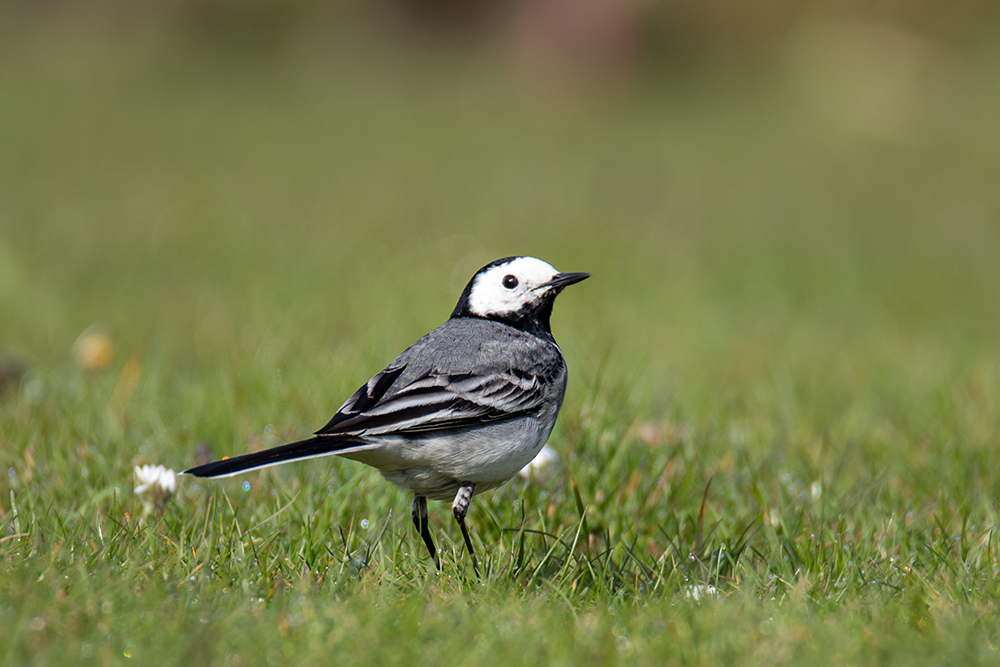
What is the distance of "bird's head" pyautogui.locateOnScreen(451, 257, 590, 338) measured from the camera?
151 inches

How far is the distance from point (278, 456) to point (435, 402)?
0.59 m

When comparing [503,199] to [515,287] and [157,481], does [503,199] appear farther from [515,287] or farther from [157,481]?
[157,481]

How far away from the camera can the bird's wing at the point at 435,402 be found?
3182 mm

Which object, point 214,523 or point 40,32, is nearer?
point 214,523

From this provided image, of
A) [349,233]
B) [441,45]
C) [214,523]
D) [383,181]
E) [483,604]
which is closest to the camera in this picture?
[483,604]

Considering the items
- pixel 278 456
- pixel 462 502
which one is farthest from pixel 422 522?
pixel 278 456

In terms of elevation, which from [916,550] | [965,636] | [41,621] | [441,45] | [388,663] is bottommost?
[916,550]

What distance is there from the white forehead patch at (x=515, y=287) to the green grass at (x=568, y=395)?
0.67m

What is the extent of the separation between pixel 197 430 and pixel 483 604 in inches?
85.7

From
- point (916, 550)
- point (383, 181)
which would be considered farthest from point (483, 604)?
point (383, 181)

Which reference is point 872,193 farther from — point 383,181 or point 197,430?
point 197,430

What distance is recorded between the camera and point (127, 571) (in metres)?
2.84

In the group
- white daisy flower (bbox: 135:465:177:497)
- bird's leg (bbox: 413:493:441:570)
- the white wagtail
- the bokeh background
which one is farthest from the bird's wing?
the bokeh background

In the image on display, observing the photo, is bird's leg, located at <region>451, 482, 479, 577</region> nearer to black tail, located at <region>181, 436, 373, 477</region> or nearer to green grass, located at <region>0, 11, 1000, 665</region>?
green grass, located at <region>0, 11, 1000, 665</region>
